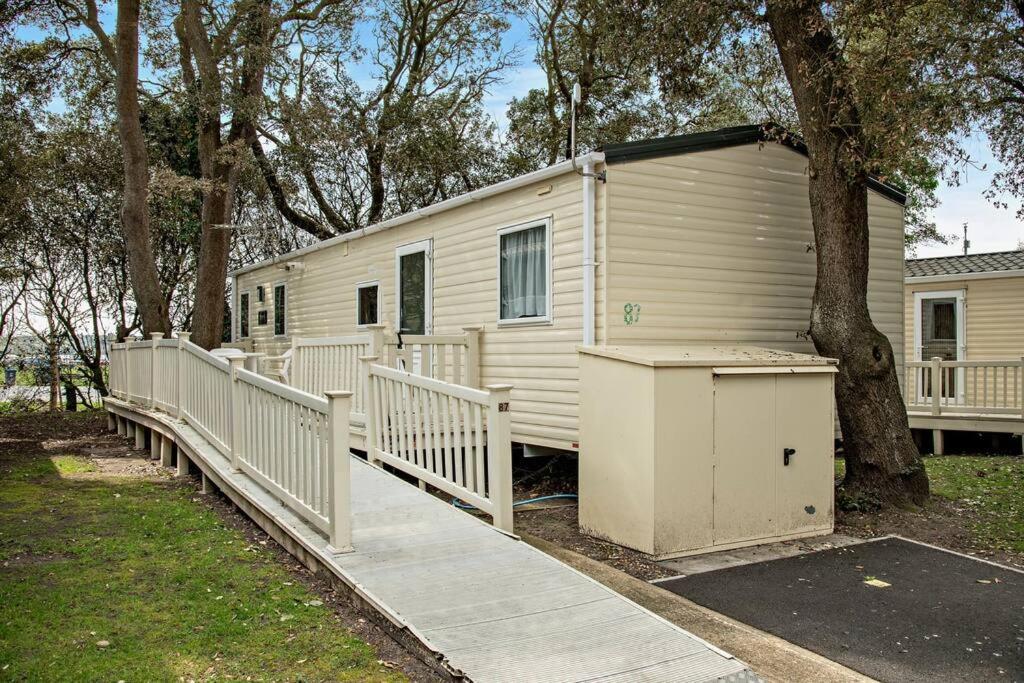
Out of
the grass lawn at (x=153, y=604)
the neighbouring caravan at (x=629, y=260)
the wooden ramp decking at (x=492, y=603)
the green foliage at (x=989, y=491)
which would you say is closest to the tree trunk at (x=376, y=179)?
the neighbouring caravan at (x=629, y=260)

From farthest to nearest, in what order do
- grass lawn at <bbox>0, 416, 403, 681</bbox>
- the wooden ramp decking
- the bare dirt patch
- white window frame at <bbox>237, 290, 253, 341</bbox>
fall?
white window frame at <bbox>237, 290, 253, 341</bbox>
the bare dirt patch
grass lawn at <bbox>0, 416, 403, 681</bbox>
the wooden ramp decking

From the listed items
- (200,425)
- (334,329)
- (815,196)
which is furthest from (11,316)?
(815,196)

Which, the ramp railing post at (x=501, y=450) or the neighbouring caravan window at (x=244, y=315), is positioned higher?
the neighbouring caravan window at (x=244, y=315)

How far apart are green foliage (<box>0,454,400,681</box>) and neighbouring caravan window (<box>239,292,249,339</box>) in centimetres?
969

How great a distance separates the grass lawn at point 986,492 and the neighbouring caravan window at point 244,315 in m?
11.5

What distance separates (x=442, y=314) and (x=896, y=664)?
642 cm

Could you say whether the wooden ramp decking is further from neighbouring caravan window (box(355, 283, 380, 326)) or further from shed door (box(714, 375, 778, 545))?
neighbouring caravan window (box(355, 283, 380, 326))

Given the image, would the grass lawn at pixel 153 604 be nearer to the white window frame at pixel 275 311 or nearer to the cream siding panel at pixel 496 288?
the cream siding panel at pixel 496 288

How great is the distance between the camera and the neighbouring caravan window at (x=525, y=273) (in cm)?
748

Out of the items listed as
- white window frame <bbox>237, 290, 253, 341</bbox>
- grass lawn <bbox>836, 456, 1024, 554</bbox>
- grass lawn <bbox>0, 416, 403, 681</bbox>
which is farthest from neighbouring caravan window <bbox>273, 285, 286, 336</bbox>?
grass lawn <bbox>836, 456, 1024, 554</bbox>

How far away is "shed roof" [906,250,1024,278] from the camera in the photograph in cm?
1354

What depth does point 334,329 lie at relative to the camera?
467 inches

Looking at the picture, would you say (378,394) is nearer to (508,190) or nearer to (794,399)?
(508,190)

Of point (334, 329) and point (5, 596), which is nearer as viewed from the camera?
point (5, 596)
